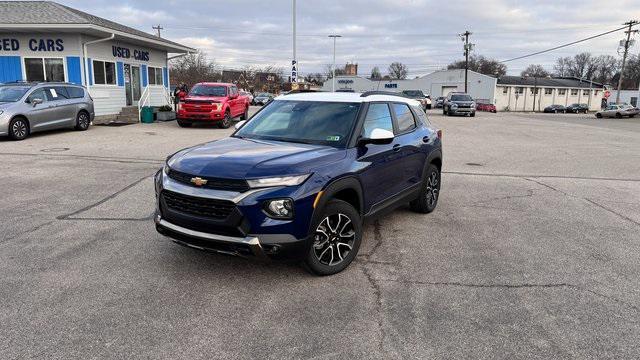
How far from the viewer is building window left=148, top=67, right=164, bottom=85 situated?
83.3ft

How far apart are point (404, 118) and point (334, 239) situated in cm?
226

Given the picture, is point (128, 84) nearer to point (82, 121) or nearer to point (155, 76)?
point (155, 76)

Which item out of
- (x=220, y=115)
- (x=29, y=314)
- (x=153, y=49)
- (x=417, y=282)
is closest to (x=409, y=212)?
(x=417, y=282)

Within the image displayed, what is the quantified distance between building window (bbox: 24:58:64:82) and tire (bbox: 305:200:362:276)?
758 inches

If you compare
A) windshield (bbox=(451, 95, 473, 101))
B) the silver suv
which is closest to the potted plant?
the silver suv

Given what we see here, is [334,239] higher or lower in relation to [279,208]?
lower

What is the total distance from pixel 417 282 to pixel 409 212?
2.50 metres

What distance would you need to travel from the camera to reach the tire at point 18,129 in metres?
13.9

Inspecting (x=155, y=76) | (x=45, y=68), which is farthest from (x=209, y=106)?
(x=155, y=76)

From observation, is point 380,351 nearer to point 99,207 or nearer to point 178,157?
point 178,157

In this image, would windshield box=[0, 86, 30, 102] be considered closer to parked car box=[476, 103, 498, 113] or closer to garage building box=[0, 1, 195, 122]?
garage building box=[0, 1, 195, 122]

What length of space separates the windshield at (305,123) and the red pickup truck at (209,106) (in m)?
14.1

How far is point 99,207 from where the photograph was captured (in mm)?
6730

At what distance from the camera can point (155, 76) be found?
25922 mm
